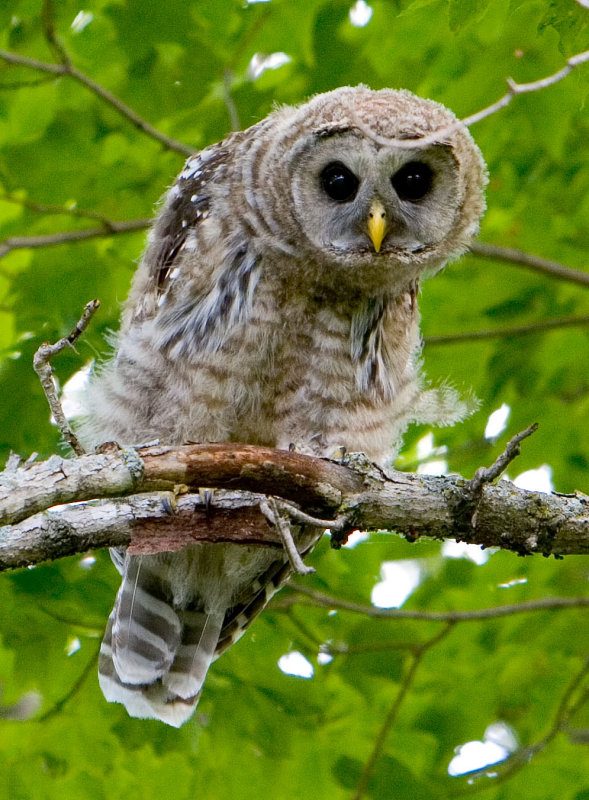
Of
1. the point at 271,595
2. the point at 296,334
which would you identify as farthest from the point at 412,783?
the point at 296,334

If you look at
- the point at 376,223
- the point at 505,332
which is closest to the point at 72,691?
the point at 376,223

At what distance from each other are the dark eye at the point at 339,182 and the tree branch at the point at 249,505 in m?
1.27

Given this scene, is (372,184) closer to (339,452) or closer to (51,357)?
(339,452)

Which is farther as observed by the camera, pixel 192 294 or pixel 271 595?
pixel 271 595

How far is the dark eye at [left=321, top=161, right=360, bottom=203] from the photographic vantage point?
3531mm

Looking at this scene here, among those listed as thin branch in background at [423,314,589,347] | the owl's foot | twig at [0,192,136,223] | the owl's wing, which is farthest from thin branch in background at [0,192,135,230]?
the owl's foot

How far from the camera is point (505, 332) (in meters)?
4.39

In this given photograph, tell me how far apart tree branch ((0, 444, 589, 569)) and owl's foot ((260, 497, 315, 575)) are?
Answer: 0.17m

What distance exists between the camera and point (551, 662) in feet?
13.8

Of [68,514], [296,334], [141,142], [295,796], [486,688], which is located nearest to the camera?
[68,514]

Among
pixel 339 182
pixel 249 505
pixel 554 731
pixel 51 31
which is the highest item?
pixel 51 31

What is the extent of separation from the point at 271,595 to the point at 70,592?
77 centimetres

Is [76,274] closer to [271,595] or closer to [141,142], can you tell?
[141,142]

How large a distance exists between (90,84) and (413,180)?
136 centimetres
